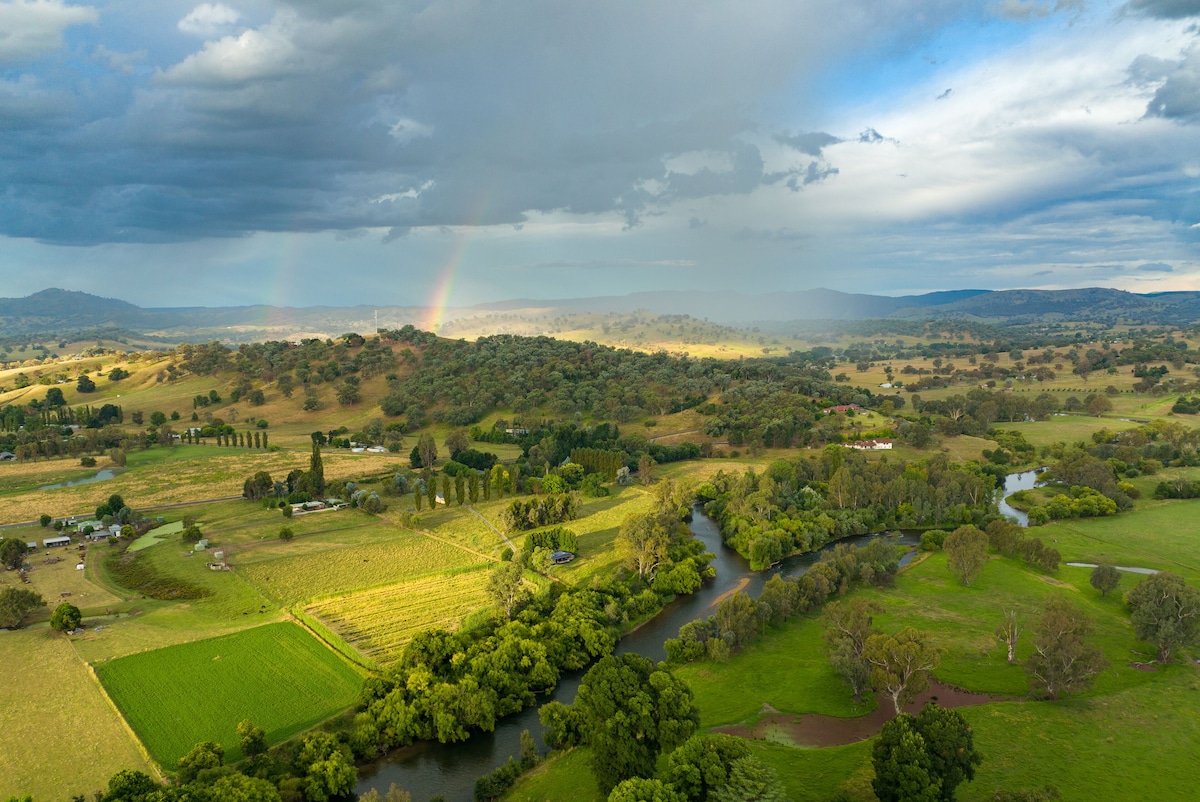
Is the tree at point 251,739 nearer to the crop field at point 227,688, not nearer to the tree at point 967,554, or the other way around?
the crop field at point 227,688

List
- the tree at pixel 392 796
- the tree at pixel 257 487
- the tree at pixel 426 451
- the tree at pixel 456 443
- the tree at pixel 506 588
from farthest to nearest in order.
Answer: the tree at pixel 456 443 → the tree at pixel 426 451 → the tree at pixel 257 487 → the tree at pixel 506 588 → the tree at pixel 392 796

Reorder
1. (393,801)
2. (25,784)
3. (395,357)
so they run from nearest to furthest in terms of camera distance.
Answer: (393,801), (25,784), (395,357)

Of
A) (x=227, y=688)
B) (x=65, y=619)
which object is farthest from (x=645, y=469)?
(x=65, y=619)

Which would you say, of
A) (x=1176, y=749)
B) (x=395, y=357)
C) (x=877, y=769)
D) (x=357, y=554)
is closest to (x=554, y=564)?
(x=357, y=554)

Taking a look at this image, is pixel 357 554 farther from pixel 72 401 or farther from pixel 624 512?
pixel 72 401

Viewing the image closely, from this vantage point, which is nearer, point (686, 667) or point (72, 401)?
point (686, 667)

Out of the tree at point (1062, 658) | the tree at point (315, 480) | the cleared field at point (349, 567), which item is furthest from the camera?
the tree at point (315, 480)

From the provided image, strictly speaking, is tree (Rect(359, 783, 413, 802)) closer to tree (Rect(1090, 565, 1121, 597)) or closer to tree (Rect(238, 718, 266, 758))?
tree (Rect(238, 718, 266, 758))

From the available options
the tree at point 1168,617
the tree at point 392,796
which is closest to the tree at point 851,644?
the tree at point 1168,617
